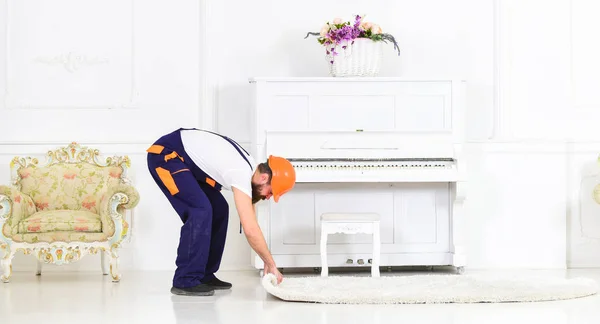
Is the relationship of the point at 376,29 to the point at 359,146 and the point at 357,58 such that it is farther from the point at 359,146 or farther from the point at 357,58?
the point at 359,146

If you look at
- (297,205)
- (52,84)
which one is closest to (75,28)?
(52,84)

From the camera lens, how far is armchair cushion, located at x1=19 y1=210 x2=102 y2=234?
5.52m

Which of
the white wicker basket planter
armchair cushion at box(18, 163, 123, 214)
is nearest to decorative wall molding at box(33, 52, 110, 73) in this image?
armchair cushion at box(18, 163, 123, 214)

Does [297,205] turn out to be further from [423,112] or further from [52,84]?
[52,84]

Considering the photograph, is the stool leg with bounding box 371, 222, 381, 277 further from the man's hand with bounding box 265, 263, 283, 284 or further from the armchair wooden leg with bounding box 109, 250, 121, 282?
the armchair wooden leg with bounding box 109, 250, 121, 282

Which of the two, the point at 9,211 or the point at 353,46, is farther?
the point at 353,46

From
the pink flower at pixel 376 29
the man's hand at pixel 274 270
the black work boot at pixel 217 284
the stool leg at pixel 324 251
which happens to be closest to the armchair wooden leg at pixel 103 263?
the black work boot at pixel 217 284

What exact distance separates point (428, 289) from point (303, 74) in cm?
223

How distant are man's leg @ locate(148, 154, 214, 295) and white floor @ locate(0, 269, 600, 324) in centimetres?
13

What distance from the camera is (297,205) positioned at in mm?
5879

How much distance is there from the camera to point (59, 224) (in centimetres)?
553

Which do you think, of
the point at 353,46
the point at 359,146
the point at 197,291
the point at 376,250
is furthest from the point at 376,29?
the point at 197,291

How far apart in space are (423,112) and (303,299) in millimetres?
1945

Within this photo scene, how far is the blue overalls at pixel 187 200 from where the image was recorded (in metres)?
A: 4.60
